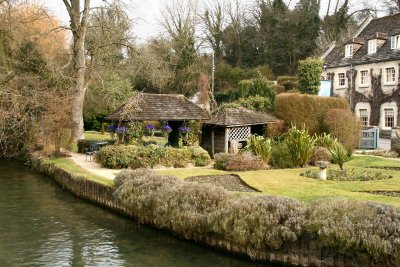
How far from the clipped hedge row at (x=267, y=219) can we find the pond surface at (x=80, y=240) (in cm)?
53

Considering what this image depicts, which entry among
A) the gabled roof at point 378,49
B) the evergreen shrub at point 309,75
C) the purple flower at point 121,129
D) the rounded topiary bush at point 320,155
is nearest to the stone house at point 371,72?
the gabled roof at point 378,49

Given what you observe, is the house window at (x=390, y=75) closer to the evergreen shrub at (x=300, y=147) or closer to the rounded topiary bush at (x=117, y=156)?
the evergreen shrub at (x=300, y=147)

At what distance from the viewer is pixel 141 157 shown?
68.5ft

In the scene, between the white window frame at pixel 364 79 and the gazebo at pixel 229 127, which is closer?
the gazebo at pixel 229 127

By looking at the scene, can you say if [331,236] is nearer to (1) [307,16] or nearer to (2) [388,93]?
(2) [388,93]

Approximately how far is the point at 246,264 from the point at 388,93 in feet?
96.7

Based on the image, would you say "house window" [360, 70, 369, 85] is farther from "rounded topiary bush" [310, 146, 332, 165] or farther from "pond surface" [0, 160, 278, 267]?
"pond surface" [0, 160, 278, 267]

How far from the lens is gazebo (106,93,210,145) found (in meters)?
22.9

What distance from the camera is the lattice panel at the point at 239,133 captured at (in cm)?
2465

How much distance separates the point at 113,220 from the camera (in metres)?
13.9

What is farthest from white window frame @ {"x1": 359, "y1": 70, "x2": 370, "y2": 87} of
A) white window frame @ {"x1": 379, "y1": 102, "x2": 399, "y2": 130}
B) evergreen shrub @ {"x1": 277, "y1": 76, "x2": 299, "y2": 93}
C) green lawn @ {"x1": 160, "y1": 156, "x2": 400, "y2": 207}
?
green lawn @ {"x1": 160, "y1": 156, "x2": 400, "y2": 207}

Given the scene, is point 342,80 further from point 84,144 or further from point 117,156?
point 117,156

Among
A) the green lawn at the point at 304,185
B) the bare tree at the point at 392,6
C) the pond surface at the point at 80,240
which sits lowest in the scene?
the pond surface at the point at 80,240

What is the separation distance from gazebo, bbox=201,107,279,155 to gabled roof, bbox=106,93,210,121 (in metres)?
0.85
